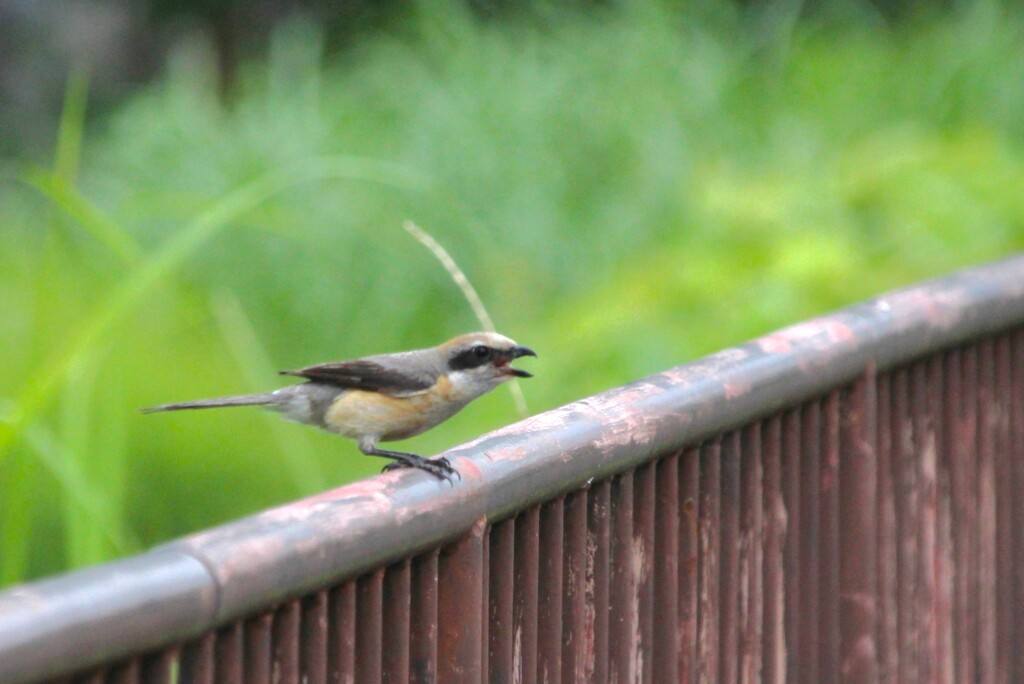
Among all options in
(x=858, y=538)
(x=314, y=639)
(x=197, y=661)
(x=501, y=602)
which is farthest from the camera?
(x=858, y=538)

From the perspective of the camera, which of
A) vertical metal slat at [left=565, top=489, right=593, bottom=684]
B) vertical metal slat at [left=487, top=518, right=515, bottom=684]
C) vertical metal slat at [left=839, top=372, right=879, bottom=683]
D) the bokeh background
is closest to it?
vertical metal slat at [left=487, top=518, right=515, bottom=684]

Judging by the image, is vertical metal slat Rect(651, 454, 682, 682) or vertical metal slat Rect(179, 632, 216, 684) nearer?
vertical metal slat Rect(179, 632, 216, 684)

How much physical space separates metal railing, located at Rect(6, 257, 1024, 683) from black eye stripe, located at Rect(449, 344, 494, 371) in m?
0.86

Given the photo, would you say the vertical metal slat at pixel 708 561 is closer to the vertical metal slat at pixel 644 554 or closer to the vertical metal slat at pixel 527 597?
the vertical metal slat at pixel 644 554

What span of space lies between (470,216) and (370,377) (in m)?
1.93

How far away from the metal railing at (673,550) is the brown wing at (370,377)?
106cm

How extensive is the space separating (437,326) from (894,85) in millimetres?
3201

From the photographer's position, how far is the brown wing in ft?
10.3

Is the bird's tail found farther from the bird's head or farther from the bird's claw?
the bird's claw

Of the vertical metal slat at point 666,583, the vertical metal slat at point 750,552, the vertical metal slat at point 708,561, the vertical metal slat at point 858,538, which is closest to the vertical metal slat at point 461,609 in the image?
the vertical metal slat at point 666,583

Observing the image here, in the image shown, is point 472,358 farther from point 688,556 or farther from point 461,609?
point 461,609

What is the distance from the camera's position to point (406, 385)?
3.15 m

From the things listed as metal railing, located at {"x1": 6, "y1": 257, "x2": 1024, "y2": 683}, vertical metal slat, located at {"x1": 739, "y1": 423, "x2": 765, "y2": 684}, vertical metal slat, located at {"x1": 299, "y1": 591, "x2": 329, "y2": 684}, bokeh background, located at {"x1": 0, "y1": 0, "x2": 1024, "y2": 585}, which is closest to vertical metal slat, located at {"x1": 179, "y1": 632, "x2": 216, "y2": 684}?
metal railing, located at {"x1": 6, "y1": 257, "x2": 1024, "y2": 683}

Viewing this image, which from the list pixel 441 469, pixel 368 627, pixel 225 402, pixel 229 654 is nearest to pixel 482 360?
pixel 225 402
